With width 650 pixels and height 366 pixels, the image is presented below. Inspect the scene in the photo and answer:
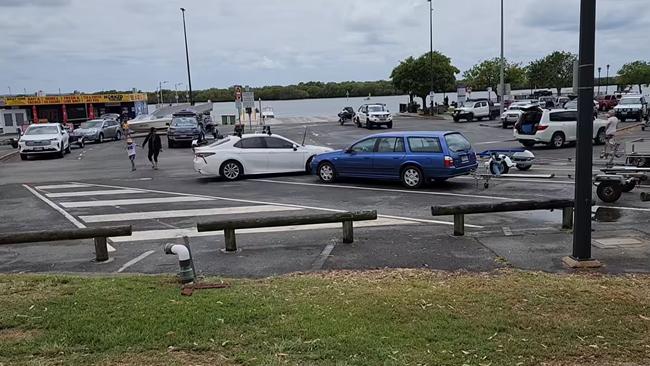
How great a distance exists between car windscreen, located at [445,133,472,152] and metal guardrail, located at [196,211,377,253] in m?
7.11

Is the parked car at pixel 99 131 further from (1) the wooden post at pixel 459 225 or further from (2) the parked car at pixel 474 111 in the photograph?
(1) the wooden post at pixel 459 225

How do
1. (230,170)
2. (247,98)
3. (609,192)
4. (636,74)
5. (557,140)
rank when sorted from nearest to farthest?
(609,192) → (230,170) → (557,140) → (247,98) → (636,74)

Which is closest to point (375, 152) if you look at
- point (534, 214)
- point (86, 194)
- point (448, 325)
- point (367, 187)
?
point (367, 187)

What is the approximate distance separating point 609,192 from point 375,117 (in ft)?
113

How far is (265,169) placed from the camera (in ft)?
64.2

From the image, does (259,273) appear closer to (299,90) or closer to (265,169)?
(265,169)

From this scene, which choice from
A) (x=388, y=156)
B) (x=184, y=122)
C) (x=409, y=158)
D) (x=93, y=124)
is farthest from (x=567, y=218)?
(x=93, y=124)

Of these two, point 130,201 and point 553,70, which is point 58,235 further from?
point 553,70

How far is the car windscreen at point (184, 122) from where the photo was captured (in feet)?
122

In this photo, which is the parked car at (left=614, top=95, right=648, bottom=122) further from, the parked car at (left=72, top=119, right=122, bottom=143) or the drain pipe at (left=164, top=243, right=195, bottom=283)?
the drain pipe at (left=164, top=243, right=195, bottom=283)

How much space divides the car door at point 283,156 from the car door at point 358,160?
243 centimetres

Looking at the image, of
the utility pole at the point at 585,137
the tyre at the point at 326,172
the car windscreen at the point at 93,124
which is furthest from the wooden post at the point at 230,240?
the car windscreen at the point at 93,124

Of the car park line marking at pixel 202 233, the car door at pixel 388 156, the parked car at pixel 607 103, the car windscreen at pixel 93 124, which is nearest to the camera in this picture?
the car park line marking at pixel 202 233

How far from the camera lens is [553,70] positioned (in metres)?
94.4
